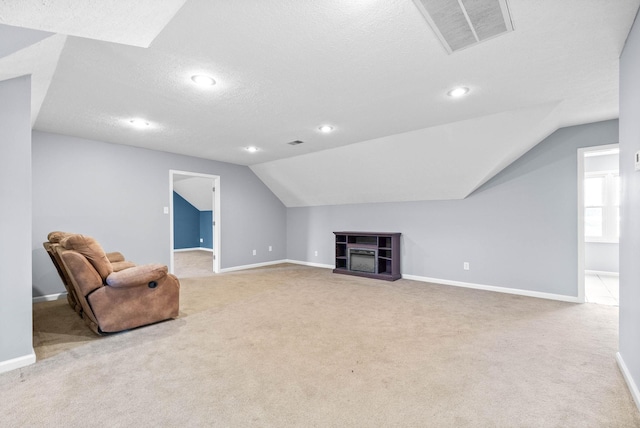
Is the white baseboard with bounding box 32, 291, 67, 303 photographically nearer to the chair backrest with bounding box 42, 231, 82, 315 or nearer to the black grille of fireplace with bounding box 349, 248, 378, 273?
the chair backrest with bounding box 42, 231, 82, 315

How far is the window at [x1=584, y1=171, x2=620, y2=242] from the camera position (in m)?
5.45

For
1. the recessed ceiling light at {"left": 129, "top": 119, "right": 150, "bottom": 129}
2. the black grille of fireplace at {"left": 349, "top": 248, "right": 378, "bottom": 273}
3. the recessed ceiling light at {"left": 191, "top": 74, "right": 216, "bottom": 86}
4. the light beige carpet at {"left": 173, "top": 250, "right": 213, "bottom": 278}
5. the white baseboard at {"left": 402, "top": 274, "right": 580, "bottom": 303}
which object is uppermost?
the recessed ceiling light at {"left": 191, "top": 74, "right": 216, "bottom": 86}

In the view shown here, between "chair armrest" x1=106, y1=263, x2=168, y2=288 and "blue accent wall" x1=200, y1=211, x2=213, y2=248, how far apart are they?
7.08m

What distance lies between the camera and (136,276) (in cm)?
286

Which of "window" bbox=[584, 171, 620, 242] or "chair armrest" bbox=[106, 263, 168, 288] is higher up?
"window" bbox=[584, 171, 620, 242]

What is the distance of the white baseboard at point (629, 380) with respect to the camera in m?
1.78

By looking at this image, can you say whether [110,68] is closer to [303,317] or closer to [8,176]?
[8,176]

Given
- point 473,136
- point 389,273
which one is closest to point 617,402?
point 473,136

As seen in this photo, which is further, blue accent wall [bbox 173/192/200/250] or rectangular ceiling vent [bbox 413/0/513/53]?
blue accent wall [bbox 173/192/200/250]

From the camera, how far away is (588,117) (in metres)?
3.50

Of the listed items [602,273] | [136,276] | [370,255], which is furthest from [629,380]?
[602,273]

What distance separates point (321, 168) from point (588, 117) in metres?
3.77

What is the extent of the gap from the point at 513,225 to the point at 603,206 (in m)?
2.89

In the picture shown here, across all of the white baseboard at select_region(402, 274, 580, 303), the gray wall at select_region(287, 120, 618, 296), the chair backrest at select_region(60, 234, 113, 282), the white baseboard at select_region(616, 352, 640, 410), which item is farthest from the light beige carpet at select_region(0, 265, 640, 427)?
the gray wall at select_region(287, 120, 618, 296)
